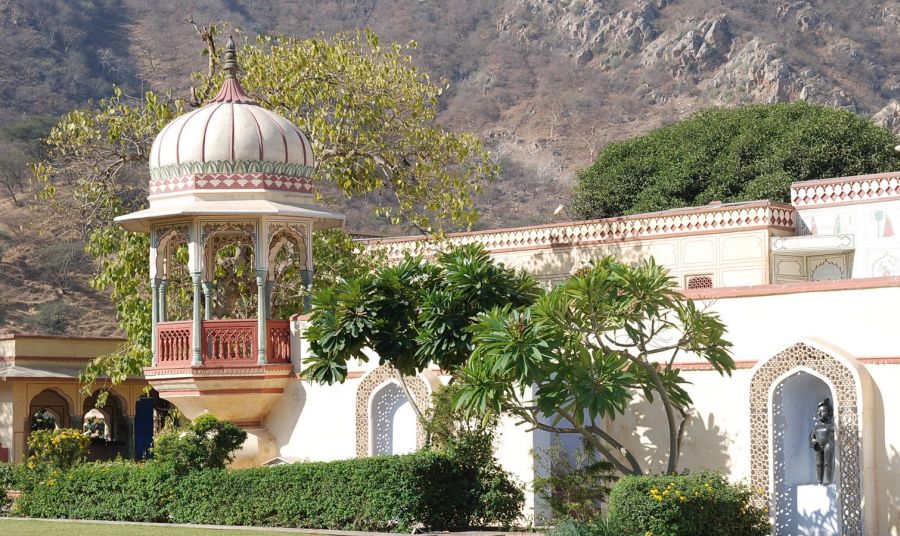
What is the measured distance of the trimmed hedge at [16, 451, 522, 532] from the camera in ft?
56.4

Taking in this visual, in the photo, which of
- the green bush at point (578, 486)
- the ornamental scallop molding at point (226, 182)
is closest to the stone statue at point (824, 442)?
the green bush at point (578, 486)

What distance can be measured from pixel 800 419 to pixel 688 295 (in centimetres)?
196

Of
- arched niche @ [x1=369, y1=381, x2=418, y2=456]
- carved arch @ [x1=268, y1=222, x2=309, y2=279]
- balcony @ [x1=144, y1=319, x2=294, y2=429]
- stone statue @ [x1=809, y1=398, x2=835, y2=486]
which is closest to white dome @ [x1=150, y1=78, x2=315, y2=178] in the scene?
carved arch @ [x1=268, y1=222, x2=309, y2=279]

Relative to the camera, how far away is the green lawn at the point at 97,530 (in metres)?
16.9

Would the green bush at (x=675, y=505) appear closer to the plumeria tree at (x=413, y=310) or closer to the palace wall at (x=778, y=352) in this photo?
the palace wall at (x=778, y=352)

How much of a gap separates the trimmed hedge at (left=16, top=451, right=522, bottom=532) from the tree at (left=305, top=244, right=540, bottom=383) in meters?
1.30

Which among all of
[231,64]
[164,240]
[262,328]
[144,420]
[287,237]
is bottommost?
[144,420]

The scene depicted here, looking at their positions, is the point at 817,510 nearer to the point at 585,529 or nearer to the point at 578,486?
the point at 578,486

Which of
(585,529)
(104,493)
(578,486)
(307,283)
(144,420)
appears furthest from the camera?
(144,420)

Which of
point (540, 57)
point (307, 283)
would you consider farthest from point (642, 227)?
point (540, 57)

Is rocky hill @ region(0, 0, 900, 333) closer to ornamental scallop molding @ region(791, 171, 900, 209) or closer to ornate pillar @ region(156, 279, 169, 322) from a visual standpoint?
ornamental scallop molding @ region(791, 171, 900, 209)

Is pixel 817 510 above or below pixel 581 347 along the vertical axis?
below

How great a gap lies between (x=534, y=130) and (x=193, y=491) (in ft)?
206

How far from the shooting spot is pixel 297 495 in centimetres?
1800
